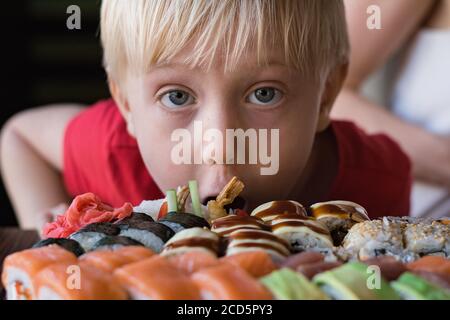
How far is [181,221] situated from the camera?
49 cm

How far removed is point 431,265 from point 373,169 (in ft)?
1.72

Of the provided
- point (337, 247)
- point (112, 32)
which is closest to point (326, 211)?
point (337, 247)

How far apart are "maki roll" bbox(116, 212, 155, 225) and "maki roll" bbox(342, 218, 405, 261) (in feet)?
0.44

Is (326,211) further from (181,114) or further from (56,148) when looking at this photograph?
(56,148)

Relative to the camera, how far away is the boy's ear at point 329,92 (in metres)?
0.71

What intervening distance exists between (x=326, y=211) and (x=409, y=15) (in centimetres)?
56

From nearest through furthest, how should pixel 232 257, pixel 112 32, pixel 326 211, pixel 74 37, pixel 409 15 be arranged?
pixel 232 257 < pixel 326 211 < pixel 112 32 < pixel 409 15 < pixel 74 37

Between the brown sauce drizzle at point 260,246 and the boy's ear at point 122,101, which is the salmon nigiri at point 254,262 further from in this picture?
the boy's ear at point 122,101

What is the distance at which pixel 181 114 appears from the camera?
0.60 m

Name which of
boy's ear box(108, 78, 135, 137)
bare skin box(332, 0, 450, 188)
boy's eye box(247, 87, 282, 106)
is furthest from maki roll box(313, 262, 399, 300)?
bare skin box(332, 0, 450, 188)

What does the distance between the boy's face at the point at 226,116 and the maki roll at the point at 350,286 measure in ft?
0.64

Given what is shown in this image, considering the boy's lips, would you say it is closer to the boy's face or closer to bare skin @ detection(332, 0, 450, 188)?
the boy's face

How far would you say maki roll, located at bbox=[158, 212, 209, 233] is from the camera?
487 millimetres

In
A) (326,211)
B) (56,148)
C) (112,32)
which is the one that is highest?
(112,32)
